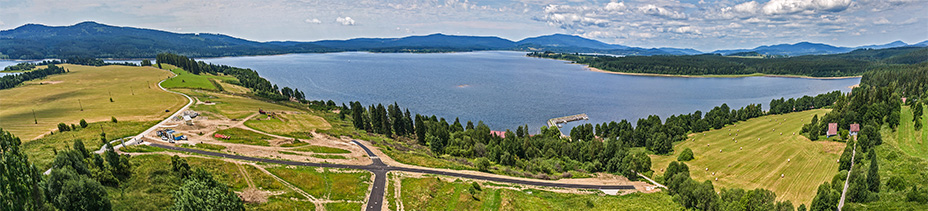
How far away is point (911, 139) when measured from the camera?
64.1m

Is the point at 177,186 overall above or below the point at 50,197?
below

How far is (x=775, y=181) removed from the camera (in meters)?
58.6

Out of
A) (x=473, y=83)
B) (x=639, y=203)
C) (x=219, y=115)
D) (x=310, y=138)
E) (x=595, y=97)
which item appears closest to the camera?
(x=639, y=203)

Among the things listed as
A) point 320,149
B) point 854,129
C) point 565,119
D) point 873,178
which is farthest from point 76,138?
point 854,129

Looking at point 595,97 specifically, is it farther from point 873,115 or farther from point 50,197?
point 50,197

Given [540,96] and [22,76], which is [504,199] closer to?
[540,96]

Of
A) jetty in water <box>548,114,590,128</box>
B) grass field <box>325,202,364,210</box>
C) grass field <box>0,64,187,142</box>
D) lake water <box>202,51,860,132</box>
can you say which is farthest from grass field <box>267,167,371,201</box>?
jetty in water <box>548,114,590,128</box>

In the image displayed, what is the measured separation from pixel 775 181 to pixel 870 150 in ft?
48.4

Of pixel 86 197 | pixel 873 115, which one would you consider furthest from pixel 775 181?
pixel 86 197

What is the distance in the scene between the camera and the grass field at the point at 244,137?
219 feet

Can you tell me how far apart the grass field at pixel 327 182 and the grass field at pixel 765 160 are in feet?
161

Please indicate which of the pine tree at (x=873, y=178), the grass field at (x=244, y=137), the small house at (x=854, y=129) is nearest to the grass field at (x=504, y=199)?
the pine tree at (x=873, y=178)

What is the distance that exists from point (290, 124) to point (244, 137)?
682 inches

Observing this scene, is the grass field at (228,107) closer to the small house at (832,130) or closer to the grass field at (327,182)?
the grass field at (327,182)
